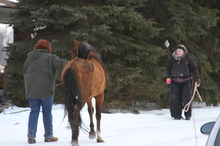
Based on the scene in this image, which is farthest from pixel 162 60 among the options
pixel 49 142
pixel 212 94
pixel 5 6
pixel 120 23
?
pixel 49 142

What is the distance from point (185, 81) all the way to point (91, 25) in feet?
10.0

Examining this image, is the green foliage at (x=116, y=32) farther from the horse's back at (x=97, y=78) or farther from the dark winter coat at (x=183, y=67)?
the horse's back at (x=97, y=78)

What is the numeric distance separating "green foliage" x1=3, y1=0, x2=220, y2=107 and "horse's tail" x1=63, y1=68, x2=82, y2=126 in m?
4.23

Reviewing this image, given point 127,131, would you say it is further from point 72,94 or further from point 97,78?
point 72,94

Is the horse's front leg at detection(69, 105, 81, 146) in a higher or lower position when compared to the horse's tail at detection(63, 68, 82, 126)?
lower

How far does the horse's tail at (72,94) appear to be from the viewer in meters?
6.37

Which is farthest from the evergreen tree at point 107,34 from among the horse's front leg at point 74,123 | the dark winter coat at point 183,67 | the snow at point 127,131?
the horse's front leg at point 74,123

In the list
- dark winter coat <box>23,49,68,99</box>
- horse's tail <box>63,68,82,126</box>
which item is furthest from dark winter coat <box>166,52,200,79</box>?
horse's tail <box>63,68,82,126</box>

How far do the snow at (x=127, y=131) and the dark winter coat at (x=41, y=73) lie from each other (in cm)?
88

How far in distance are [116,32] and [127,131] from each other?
449cm

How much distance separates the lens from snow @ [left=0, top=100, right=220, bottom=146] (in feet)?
23.0

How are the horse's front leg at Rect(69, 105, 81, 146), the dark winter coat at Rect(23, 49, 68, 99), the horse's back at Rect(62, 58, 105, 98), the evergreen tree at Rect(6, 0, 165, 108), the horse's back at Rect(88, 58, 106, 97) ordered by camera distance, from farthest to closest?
the evergreen tree at Rect(6, 0, 165, 108) < the dark winter coat at Rect(23, 49, 68, 99) < the horse's back at Rect(88, 58, 106, 97) < the horse's back at Rect(62, 58, 105, 98) < the horse's front leg at Rect(69, 105, 81, 146)

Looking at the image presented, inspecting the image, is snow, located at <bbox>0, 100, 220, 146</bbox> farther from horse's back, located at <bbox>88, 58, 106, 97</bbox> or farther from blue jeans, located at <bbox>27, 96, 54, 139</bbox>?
horse's back, located at <bbox>88, 58, 106, 97</bbox>

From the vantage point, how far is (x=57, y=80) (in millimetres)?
11875
